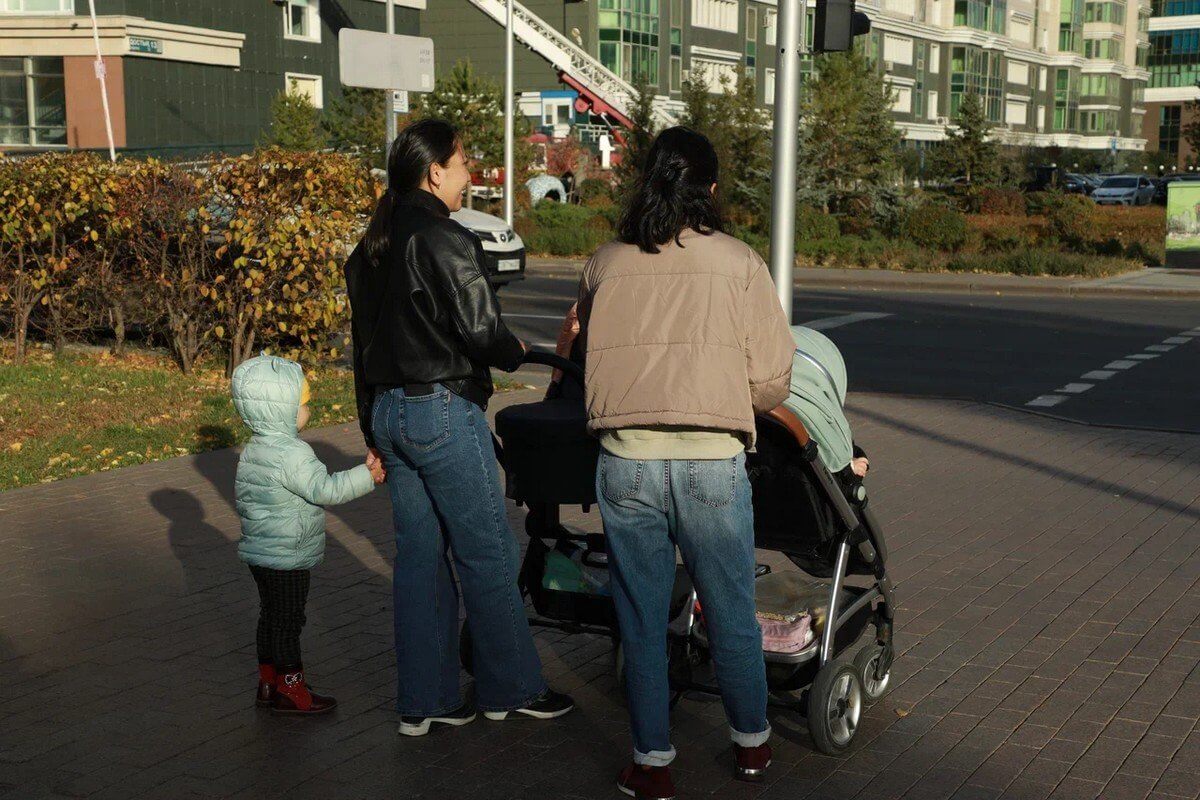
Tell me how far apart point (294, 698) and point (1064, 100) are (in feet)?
343

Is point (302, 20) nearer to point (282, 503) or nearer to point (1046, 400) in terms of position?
point (1046, 400)

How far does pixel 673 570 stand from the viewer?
4.22 m

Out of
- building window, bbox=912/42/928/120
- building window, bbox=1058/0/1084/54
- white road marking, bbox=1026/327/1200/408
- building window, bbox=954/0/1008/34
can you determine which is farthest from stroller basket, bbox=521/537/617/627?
building window, bbox=1058/0/1084/54

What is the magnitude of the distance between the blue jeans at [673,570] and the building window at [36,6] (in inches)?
1667

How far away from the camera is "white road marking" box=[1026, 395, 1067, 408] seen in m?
12.4

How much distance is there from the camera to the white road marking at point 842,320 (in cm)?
1872

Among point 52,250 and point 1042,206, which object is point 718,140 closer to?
point 1042,206

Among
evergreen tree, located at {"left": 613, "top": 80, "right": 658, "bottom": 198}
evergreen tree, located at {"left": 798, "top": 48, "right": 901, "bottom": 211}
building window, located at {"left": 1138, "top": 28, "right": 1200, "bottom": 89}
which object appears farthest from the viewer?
building window, located at {"left": 1138, "top": 28, "right": 1200, "bottom": 89}

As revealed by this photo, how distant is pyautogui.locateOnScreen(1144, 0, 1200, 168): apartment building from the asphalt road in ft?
324

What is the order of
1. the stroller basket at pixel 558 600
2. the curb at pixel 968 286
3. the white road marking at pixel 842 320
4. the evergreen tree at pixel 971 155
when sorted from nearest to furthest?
the stroller basket at pixel 558 600 < the white road marking at pixel 842 320 < the curb at pixel 968 286 < the evergreen tree at pixel 971 155

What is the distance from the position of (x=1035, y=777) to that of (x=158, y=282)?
9.58 metres

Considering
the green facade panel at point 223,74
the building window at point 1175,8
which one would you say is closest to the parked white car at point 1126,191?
the green facade panel at point 223,74

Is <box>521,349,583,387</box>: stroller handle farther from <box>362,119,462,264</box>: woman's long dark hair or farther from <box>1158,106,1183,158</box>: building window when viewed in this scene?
<box>1158,106,1183,158</box>: building window

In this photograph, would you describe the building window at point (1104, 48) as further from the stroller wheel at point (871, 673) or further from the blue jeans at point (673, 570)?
the blue jeans at point (673, 570)
